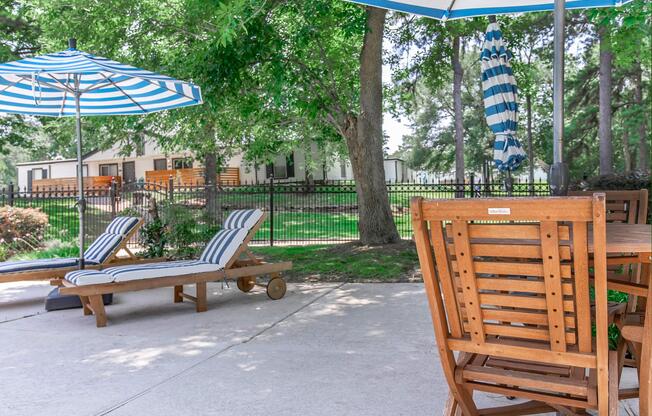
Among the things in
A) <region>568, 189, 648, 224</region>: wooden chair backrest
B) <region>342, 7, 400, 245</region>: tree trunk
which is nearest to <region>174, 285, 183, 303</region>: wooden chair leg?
<region>342, 7, 400, 245</region>: tree trunk

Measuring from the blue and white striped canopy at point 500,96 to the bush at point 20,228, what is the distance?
1063cm

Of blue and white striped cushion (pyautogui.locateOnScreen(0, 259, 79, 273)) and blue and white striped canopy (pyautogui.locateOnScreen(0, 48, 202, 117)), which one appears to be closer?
blue and white striped canopy (pyautogui.locateOnScreen(0, 48, 202, 117))

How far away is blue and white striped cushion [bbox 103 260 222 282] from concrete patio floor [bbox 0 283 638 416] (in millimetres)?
483

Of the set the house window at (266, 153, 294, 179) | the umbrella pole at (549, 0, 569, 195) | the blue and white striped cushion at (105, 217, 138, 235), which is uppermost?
the house window at (266, 153, 294, 179)

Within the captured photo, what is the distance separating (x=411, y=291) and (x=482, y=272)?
5.11 metres

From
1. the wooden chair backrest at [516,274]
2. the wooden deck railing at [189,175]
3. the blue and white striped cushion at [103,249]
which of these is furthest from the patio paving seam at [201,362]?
the wooden deck railing at [189,175]

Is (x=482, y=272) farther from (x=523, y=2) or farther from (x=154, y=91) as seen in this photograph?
(x=154, y=91)

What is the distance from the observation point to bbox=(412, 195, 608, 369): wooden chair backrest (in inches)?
80.1

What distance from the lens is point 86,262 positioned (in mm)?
7520

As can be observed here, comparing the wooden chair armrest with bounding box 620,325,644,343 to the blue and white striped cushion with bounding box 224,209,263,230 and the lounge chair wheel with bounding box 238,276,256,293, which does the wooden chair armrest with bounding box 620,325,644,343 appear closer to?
the blue and white striped cushion with bounding box 224,209,263,230

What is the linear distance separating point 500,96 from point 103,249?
18.5 ft

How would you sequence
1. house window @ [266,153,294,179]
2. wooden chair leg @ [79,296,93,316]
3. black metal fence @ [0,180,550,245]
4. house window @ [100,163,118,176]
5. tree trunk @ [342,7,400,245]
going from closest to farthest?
1. wooden chair leg @ [79,296,93,316]
2. tree trunk @ [342,7,400,245]
3. black metal fence @ [0,180,550,245]
4. house window @ [266,153,294,179]
5. house window @ [100,163,118,176]

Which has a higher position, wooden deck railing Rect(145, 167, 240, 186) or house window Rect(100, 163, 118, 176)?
house window Rect(100, 163, 118, 176)

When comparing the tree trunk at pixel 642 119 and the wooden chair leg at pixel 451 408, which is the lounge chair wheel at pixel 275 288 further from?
the tree trunk at pixel 642 119
